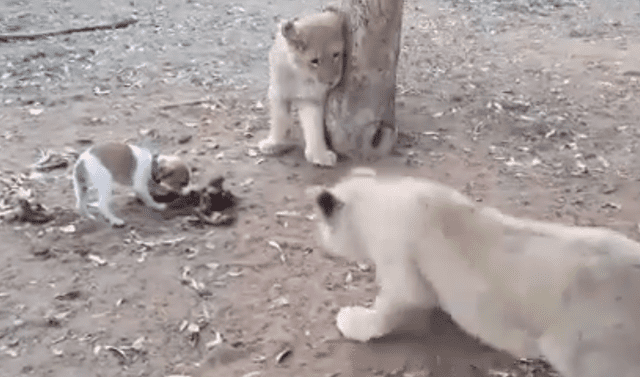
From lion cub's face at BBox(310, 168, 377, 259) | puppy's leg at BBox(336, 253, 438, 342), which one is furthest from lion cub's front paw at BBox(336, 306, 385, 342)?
lion cub's face at BBox(310, 168, 377, 259)

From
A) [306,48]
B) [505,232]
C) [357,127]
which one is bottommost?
[357,127]

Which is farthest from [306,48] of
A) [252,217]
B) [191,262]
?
[191,262]

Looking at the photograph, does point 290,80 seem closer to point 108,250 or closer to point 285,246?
point 285,246

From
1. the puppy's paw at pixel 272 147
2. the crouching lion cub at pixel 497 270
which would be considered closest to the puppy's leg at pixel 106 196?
the puppy's paw at pixel 272 147

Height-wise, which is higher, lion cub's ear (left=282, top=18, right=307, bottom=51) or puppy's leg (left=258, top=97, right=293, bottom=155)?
lion cub's ear (left=282, top=18, right=307, bottom=51)

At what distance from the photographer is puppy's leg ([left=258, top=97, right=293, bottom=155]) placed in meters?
4.78

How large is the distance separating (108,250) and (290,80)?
67.1 inches

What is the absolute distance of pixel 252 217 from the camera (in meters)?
4.06

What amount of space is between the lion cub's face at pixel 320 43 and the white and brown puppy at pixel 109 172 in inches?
46.4

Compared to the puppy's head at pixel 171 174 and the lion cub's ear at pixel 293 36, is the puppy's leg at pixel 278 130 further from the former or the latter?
the puppy's head at pixel 171 174

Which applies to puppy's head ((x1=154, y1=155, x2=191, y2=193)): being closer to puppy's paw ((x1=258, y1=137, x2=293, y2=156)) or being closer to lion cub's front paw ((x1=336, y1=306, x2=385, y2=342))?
puppy's paw ((x1=258, y1=137, x2=293, y2=156))

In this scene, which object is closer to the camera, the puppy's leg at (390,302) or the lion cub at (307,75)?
the puppy's leg at (390,302)

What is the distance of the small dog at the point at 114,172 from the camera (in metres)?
3.75

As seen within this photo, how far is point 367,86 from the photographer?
4617 millimetres
